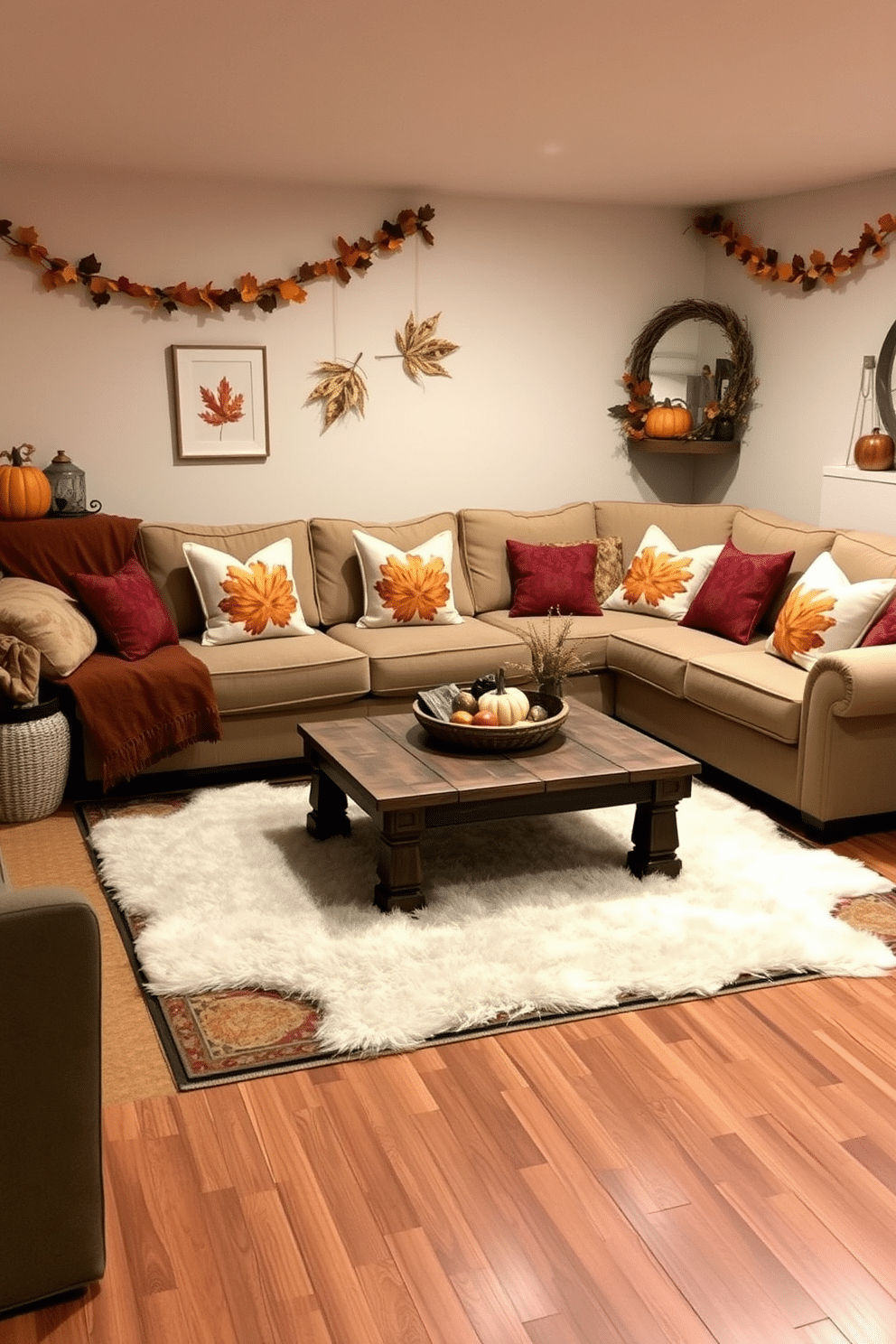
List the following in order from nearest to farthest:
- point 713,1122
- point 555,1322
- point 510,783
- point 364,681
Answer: point 555,1322
point 713,1122
point 510,783
point 364,681

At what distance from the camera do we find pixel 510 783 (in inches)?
139

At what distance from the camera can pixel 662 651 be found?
4941mm

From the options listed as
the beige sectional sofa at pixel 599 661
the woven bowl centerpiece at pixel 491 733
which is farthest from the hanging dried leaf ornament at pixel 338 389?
the woven bowl centerpiece at pixel 491 733

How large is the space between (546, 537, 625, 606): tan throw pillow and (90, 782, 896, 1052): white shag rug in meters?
1.70

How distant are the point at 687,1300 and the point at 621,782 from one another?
174 centimetres

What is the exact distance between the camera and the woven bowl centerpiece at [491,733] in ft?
12.2

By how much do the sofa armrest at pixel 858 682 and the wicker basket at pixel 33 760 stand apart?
266cm

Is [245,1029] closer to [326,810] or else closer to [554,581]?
[326,810]

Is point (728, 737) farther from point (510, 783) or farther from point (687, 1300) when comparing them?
point (687, 1300)

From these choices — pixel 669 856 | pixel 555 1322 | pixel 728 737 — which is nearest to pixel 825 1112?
pixel 555 1322

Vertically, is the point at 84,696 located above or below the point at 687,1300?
above

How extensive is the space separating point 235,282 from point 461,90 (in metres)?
2.00

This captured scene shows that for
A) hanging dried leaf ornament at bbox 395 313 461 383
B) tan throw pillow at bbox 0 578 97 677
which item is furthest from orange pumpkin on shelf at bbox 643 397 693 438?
tan throw pillow at bbox 0 578 97 677

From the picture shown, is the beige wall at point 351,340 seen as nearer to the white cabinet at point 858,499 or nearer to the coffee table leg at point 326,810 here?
the white cabinet at point 858,499
